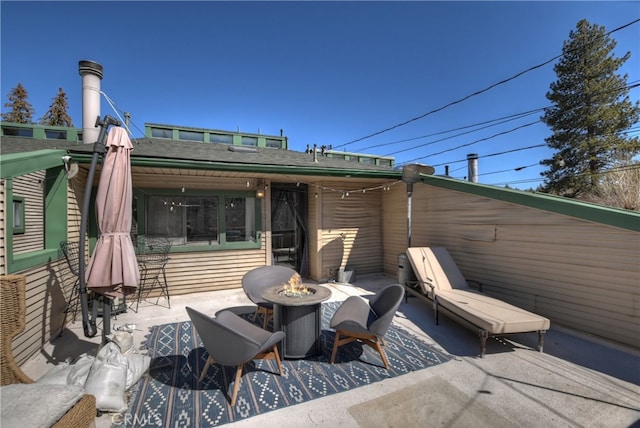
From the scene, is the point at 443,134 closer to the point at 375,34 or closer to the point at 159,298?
the point at 375,34

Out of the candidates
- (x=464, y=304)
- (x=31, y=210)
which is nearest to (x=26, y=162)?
(x=31, y=210)

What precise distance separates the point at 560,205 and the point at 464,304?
2.21 meters

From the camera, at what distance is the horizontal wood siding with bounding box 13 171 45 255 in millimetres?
4445

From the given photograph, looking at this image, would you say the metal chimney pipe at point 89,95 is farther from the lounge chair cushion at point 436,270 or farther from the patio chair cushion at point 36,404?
the lounge chair cushion at point 436,270

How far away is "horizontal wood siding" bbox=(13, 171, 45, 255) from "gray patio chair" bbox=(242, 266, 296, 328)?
3716mm

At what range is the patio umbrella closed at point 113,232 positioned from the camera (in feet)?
9.30

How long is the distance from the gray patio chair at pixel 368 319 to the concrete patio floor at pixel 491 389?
0.49 meters

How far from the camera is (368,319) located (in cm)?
368

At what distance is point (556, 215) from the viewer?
4332 mm

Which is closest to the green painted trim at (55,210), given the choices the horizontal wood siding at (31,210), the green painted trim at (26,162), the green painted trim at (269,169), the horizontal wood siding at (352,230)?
the horizontal wood siding at (31,210)

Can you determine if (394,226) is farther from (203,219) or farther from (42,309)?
(42,309)

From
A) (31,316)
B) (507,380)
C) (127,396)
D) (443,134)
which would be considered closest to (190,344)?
(127,396)

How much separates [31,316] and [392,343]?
4.79 metres

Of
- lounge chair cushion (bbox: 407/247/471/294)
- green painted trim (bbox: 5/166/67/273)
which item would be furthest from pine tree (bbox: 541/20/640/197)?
green painted trim (bbox: 5/166/67/273)
